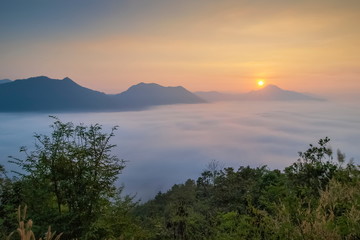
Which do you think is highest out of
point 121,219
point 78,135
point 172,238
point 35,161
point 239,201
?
point 78,135

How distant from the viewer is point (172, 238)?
50.6 ft

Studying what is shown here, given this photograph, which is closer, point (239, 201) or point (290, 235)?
point (290, 235)

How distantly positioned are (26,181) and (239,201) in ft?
41.2

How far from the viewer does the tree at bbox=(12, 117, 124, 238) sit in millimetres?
8797

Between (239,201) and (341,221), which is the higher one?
(341,221)

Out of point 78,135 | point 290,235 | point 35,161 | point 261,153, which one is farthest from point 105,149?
point 261,153

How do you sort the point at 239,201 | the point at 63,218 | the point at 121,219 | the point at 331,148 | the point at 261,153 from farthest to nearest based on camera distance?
the point at 261,153 < the point at 239,201 < the point at 331,148 < the point at 121,219 < the point at 63,218

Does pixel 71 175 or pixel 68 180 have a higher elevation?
pixel 71 175

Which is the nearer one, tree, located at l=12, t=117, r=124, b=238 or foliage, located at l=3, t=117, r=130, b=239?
foliage, located at l=3, t=117, r=130, b=239

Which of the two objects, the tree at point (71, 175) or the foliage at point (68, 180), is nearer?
the foliage at point (68, 180)

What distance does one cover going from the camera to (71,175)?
9125 millimetres

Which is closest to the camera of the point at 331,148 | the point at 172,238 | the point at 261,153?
the point at 331,148

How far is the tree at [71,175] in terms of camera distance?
880cm

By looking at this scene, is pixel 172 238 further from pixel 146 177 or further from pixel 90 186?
pixel 146 177
